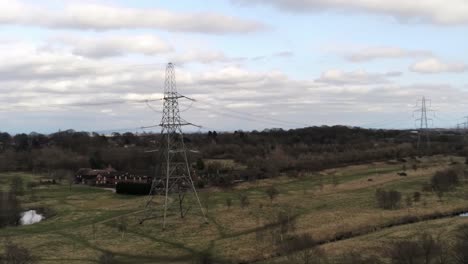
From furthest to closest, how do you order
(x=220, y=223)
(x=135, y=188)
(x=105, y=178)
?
(x=105, y=178)
(x=135, y=188)
(x=220, y=223)

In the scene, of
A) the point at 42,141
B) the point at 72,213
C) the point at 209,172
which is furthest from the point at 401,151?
the point at 42,141

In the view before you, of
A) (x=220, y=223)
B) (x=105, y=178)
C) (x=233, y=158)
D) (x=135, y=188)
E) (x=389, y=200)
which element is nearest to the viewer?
(x=220, y=223)

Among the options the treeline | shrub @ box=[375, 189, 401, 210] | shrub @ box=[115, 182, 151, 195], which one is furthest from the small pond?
shrub @ box=[375, 189, 401, 210]

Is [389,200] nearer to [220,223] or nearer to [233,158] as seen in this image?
[220,223]

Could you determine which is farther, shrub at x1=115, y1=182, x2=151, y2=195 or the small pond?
shrub at x1=115, y1=182, x2=151, y2=195

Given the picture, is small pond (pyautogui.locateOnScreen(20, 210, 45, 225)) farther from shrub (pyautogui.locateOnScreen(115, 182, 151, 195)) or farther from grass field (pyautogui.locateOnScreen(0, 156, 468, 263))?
shrub (pyautogui.locateOnScreen(115, 182, 151, 195))

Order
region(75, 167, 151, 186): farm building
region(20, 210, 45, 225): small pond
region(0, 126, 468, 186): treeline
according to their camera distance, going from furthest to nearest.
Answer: region(0, 126, 468, 186): treeline
region(75, 167, 151, 186): farm building
region(20, 210, 45, 225): small pond

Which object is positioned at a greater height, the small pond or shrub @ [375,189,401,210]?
shrub @ [375,189,401,210]

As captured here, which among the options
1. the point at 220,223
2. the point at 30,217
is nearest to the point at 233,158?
the point at 30,217
